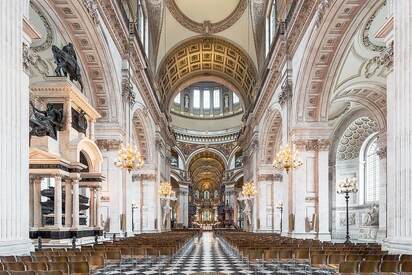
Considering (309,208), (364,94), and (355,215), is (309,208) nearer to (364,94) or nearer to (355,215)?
(364,94)

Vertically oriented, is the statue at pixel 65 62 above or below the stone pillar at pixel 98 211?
above

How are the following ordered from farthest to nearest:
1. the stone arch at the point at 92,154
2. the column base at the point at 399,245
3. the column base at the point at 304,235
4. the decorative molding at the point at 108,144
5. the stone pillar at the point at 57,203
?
1. the decorative molding at the point at 108,144
2. the column base at the point at 304,235
3. the stone arch at the point at 92,154
4. the stone pillar at the point at 57,203
5. the column base at the point at 399,245

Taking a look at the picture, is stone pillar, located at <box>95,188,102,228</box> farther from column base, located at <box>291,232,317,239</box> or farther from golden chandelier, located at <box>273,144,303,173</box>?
column base, located at <box>291,232,317,239</box>

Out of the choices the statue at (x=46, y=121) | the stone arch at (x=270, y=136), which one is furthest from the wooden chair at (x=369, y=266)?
the stone arch at (x=270, y=136)

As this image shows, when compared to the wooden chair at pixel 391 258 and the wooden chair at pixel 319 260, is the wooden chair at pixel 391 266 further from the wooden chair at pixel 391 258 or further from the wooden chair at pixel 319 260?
the wooden chair at pixel 319 260

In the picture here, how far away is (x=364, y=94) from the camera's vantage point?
27.8 metres

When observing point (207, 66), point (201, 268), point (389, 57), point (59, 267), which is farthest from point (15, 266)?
point (207, 66)

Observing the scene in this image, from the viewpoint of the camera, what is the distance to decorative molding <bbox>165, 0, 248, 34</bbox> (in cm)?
3912

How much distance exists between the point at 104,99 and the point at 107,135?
1.71 m

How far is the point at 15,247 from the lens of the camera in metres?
10.5

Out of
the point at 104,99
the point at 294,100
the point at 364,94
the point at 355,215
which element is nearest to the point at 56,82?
the point at 104,99

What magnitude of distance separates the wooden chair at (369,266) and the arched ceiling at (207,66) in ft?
110

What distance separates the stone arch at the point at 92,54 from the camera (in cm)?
1877

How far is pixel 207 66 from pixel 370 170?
2115cm
